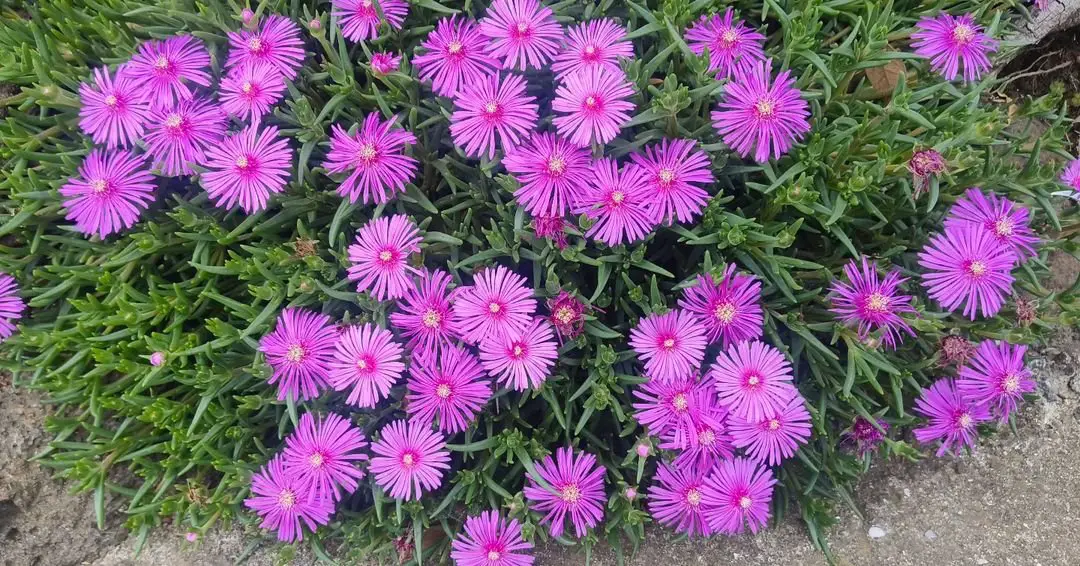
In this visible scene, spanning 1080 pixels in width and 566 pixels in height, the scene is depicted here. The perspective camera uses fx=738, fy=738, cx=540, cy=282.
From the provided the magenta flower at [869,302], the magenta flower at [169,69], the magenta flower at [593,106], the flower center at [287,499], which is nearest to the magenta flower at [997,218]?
the magenta flower at [869,302]

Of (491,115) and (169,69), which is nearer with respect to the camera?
(491,115)

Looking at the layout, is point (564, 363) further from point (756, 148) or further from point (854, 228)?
point (854, 228)

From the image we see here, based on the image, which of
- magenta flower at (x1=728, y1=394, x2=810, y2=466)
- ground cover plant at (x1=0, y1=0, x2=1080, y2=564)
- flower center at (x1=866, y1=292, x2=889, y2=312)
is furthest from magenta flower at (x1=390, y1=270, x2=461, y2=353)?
flower center at (x1=866, y1=292, x2=889, y2=312)

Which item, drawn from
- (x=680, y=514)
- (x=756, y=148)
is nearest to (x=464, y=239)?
(x=756, y=148)

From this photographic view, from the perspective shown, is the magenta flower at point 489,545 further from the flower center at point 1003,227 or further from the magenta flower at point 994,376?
the flower center at point 1003,227

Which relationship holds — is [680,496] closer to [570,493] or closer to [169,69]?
[570,493]

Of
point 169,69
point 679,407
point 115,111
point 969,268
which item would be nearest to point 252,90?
point 169,69
